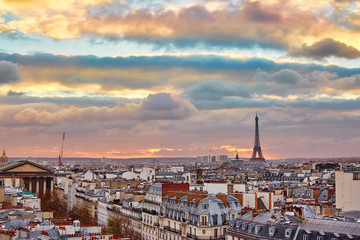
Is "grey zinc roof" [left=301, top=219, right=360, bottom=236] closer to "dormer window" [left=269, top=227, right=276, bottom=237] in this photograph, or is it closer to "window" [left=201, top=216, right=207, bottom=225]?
"dormer window" [left=269, top=227, right=276, bottom=237]

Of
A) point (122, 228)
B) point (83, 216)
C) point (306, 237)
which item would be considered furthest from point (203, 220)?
point (83, 216)

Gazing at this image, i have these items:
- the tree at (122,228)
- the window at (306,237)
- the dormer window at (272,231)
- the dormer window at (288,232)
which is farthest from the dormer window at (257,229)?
the tree at (122,228)

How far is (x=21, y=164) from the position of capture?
161m

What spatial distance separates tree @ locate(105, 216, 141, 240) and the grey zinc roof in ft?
98.3

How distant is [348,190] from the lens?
7650 cm

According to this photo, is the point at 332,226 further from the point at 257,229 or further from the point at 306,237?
the point at 257,229

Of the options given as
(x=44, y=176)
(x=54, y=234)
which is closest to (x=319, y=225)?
(x=54, y=234)

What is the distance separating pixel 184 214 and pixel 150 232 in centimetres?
1274

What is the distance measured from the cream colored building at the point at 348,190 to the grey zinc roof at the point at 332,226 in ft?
84.0

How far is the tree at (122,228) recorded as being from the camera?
2993 inches

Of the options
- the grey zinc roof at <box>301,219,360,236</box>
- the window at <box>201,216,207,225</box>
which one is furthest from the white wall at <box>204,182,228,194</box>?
the grey zinc roof at <box>301,219,360,236</box>

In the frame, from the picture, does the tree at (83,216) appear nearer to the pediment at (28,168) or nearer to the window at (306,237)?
the pediment at (28,168)

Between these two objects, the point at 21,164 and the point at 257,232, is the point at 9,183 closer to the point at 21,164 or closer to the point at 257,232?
the point at 21,164

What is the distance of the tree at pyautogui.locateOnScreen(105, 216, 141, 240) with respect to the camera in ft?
249
